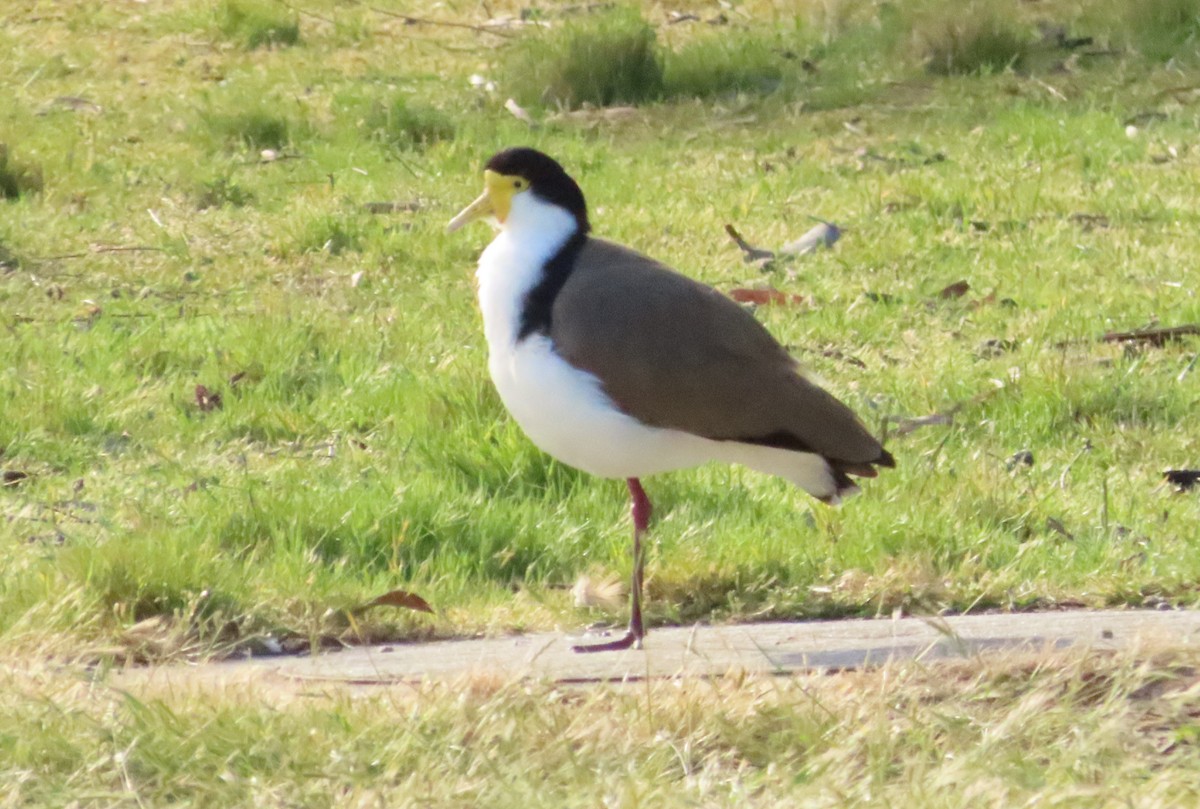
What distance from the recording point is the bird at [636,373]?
4.28 metres

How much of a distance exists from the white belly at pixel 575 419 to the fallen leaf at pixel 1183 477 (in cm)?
169

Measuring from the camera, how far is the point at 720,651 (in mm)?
4066

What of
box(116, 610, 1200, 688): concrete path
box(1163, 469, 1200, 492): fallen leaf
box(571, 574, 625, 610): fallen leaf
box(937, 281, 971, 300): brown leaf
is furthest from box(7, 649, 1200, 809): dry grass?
box(937, 281, 971, 300): brown leaf

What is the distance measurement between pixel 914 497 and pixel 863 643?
1.13 metres

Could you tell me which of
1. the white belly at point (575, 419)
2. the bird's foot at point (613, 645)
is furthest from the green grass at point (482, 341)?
the white belly at point (575, 419)

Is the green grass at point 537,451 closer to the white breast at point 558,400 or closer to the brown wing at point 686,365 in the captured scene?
the white breast at point 558,400

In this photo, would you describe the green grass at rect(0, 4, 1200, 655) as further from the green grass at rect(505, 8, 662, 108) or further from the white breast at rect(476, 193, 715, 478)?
the white breast at rect(476, 193, 715, 478)

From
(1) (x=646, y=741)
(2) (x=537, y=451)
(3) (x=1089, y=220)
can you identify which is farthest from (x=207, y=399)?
(3) (x=1089, y=220)

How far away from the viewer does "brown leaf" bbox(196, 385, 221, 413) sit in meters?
6.17

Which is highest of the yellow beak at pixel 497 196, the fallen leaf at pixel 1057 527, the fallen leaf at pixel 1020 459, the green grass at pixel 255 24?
the yellow beak at pixel 497 196

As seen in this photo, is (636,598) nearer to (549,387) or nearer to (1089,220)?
(549,387)

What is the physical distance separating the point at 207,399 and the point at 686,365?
2.38m

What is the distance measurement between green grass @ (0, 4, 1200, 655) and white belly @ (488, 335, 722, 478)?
413 millimetres

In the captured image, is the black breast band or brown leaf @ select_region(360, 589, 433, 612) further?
brown leaf @ select_region(360, 589, 433, 612)
